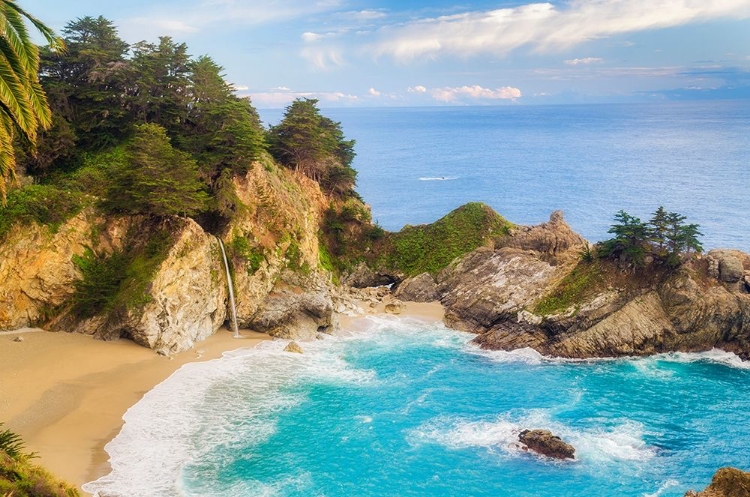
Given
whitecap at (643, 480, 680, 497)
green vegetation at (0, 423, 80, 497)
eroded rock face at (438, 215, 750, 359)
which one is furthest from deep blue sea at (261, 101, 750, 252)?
green vegetation at (0, 423, 80, 497)

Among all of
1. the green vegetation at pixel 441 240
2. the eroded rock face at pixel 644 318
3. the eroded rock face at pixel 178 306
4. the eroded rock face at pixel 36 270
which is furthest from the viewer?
the green vegetation at pixel 441 240

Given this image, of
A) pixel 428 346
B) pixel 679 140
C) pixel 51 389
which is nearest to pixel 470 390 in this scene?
pixel 428 346

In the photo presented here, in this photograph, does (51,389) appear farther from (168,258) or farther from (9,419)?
(168,258)

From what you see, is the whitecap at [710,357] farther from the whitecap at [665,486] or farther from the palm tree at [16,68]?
the palm tree at [16,68]

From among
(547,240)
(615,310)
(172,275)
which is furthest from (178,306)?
(547,240)

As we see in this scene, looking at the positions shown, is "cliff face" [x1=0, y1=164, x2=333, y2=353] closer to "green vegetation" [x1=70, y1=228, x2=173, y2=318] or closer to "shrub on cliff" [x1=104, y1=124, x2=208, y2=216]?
"green vegetation" [x1=70, y1=228, x2=173, y2=318]

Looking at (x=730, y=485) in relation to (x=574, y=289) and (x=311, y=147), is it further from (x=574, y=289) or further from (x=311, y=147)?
(x=311, y=147)

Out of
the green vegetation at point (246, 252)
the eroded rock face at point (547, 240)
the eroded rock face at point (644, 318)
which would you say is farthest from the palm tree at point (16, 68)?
the eroded rock face at point (547, 240)
